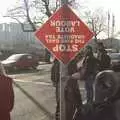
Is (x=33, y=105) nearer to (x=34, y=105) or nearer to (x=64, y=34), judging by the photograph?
(x=34, y=105)

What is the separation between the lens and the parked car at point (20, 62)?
37250 mm

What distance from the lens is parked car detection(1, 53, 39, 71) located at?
37250mm

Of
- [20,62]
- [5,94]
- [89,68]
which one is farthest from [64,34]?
[20,62]

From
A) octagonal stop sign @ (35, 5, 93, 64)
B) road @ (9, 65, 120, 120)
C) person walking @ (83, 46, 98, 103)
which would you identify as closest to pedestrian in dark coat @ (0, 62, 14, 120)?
octagonal stop sign @ (35, 5, 93, 64)

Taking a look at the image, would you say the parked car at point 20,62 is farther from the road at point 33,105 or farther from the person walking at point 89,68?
the person walking at point 89,68

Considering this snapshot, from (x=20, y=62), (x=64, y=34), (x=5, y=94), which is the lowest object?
(x=20, y=62)

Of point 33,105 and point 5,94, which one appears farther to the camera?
point 33,105

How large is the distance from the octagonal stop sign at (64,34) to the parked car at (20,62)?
28428 mm

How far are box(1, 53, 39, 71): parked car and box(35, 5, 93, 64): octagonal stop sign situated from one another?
2843 cm

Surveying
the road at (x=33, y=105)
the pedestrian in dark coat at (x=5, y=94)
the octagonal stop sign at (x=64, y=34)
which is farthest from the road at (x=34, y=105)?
the pedestrian in dark coat at (x=5, y=94)

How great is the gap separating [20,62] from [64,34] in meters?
30.2

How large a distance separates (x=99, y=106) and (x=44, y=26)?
511 cm

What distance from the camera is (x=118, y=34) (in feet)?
340

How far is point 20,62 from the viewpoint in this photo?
3853cm
